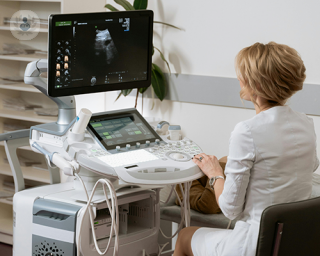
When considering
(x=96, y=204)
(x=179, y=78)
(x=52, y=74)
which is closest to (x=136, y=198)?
(x=96, y=204)

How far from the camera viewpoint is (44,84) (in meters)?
1.78

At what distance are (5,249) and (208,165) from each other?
1.84 metres

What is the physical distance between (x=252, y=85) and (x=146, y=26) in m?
Result: 0.67

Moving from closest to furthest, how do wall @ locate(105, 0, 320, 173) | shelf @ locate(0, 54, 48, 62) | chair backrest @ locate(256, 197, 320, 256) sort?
1. chair backrest @ locate(256, 197, 320, 256)
2. wall @ locate(105, 0, 320, 173)
3. shelf @ locate(0, 54, 48, 62)

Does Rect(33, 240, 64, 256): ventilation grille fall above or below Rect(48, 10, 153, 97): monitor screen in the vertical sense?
below

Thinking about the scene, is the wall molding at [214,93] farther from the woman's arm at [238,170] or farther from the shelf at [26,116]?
the woman's arm at [238,170]

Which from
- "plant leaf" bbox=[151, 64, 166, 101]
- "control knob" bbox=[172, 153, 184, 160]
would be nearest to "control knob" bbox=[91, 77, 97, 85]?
"control knob" bbox=[172, 153, 184, 160]

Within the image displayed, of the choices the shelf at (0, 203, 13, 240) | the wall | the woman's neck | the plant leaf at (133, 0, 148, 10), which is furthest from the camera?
the shelf at (0, 203, 13, 240)

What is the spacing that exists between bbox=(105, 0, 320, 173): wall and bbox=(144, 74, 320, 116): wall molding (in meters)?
0.04

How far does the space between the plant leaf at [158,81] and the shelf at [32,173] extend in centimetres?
93

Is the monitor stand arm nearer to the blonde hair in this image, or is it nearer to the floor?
the blonde hair

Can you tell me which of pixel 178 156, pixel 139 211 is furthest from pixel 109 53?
pixel 139 211

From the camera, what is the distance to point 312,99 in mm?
2279

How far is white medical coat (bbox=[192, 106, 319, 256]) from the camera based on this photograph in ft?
4.36
